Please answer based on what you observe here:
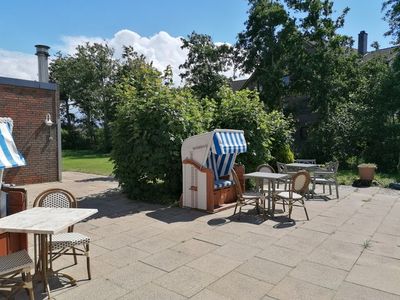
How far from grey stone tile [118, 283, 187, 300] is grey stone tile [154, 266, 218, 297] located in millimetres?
76

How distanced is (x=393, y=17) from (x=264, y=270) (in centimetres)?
1847

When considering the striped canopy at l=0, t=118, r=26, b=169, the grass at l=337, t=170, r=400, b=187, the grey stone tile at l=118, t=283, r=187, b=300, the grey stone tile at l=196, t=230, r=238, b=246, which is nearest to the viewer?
the grey stone tile at l=118, t=283, r=187, b=300

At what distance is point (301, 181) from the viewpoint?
6.43 m

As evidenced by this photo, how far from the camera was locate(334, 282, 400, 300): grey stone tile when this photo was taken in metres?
3.28

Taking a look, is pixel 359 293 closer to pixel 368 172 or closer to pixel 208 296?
pixel 208 296

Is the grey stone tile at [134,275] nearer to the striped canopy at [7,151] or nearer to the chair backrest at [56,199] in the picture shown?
the chair backrest at [56,199]

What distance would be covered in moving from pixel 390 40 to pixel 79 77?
3043 cm

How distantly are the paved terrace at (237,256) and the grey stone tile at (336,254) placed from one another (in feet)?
0.04

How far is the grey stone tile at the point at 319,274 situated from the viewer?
11.8 feet

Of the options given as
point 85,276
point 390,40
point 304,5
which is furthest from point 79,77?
point 85,276

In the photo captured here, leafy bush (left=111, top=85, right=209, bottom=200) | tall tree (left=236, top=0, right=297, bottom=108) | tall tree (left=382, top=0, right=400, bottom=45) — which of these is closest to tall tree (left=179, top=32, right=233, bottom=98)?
tall tree (left=236, top=0, right=297, bottom=108)

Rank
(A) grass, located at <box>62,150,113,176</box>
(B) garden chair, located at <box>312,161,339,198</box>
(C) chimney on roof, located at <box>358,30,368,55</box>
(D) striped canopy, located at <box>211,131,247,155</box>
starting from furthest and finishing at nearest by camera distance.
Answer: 1. (C) chimney on roof, located at <box>358,30,368,55</box>
2. (A) grass, located at <box>62,150,113,176</box>
3. (B) garden chair, located at <box>312,161,339,198</box>
4. (D) striped canopy, located at <box>211,131,247,155</box>

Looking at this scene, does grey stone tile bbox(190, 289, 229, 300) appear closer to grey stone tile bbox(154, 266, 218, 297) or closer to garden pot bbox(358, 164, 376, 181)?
grey stone tile bbox(154, 266, 218, 297)

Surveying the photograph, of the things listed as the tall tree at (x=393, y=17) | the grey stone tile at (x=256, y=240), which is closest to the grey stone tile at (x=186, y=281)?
the grey stone tile at (x=256, y=240)
